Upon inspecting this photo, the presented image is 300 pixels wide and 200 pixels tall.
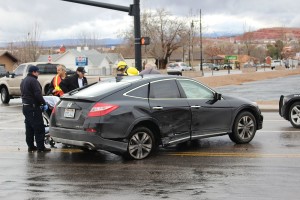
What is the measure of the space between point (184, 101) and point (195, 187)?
3.01 m

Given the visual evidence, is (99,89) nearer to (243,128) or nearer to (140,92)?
(140,92)

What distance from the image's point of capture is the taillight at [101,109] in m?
9.08

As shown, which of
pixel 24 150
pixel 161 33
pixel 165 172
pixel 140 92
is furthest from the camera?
pixel 161 33

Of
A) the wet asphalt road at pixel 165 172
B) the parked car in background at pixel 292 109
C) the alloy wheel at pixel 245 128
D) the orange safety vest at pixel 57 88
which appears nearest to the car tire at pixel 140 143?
the wet asphalt road at pixel 165 172

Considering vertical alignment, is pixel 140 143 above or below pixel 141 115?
below

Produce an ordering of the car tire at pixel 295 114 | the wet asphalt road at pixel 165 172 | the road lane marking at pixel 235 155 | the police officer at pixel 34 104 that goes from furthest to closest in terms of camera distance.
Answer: the car tire at pixel 295 114, the police officer at pixel 34 104, the road lane marking at pixel 235 155, the wet asphalt road at pixel 165 172

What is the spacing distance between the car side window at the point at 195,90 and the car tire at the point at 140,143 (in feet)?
4.14

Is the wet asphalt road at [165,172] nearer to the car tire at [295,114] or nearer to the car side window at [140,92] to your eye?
the car side window at [140,92]

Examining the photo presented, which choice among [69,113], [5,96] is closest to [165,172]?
[69,113]

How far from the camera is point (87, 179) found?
797cm

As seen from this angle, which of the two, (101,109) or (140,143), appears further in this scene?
(140,143)

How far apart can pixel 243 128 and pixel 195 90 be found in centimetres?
151

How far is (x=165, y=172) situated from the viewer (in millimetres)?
8414

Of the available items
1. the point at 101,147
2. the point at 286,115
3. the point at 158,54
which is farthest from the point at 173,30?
the point at 101,147
